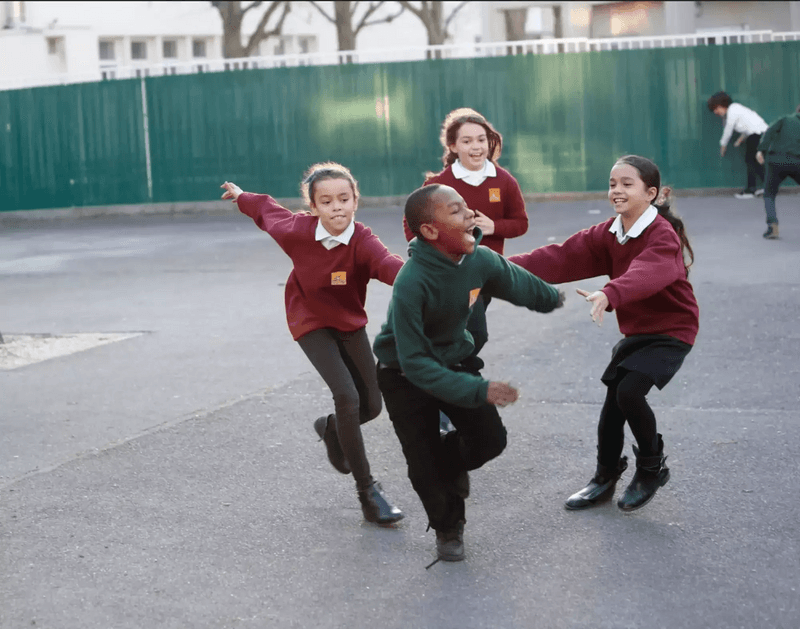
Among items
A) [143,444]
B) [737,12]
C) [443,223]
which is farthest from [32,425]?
[737,12]

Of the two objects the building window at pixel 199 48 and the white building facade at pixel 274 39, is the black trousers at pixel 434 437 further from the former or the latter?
the building window at pixel 199 48

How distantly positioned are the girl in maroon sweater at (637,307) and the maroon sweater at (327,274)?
62cm

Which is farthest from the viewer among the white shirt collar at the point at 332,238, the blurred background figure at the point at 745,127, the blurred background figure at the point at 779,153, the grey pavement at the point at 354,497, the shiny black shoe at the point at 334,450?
the blurred background figure at the point at 745,127

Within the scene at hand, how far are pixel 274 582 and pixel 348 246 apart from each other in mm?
1432

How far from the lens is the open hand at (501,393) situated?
4105mm

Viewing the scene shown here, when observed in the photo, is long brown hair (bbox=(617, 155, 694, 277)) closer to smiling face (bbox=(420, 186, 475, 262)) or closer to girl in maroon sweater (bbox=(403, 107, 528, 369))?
smiling face (bbox=(420, 186, 475, 262))

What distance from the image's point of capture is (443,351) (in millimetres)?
A: 4504

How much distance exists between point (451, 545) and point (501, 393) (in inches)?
31.8

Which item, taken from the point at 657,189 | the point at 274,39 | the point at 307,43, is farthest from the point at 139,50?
the point at 657,189

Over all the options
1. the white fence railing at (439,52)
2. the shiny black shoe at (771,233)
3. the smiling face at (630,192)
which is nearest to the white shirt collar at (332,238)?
the smiling face at (630,192)

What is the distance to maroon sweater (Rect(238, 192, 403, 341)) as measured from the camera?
520 centimetres

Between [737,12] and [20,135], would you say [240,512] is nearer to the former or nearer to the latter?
[20,135]

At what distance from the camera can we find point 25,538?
508cm

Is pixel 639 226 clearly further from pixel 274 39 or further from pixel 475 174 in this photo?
pixel 274 39
